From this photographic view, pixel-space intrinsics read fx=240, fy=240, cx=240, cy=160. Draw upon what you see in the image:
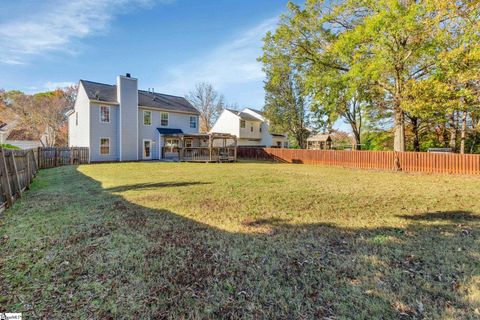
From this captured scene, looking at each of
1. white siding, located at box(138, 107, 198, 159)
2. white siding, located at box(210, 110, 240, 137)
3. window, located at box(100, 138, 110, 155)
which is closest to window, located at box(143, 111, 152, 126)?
white siding, located at box(138, 107, 198, 159)

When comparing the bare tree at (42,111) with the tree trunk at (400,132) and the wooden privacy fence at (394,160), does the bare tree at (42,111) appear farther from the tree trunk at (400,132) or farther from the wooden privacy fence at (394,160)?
the tree trunk at (400,132)

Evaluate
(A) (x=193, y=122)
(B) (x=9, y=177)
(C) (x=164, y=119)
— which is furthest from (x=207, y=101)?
(B) (x=9, y=177)

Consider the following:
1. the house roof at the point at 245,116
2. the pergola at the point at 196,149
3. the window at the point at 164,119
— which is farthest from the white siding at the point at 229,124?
the window at the point at 164,119

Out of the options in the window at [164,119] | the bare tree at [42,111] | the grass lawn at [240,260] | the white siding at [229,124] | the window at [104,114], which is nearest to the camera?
the grass lawn at [240,260]

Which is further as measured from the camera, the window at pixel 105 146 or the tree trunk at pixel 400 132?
the window at pixel 105 146

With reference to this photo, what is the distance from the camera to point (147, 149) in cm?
2320

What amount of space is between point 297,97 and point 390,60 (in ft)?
50.0

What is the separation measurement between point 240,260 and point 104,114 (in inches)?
853

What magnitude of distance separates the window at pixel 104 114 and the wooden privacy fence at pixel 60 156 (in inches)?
117

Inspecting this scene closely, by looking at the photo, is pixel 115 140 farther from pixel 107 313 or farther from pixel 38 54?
pixel 107 313

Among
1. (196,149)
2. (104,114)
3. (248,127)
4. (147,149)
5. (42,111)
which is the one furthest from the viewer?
(248,127)

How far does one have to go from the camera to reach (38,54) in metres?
19.1

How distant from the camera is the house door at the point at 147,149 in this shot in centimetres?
2292

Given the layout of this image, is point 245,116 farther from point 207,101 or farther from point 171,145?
point 207,101
